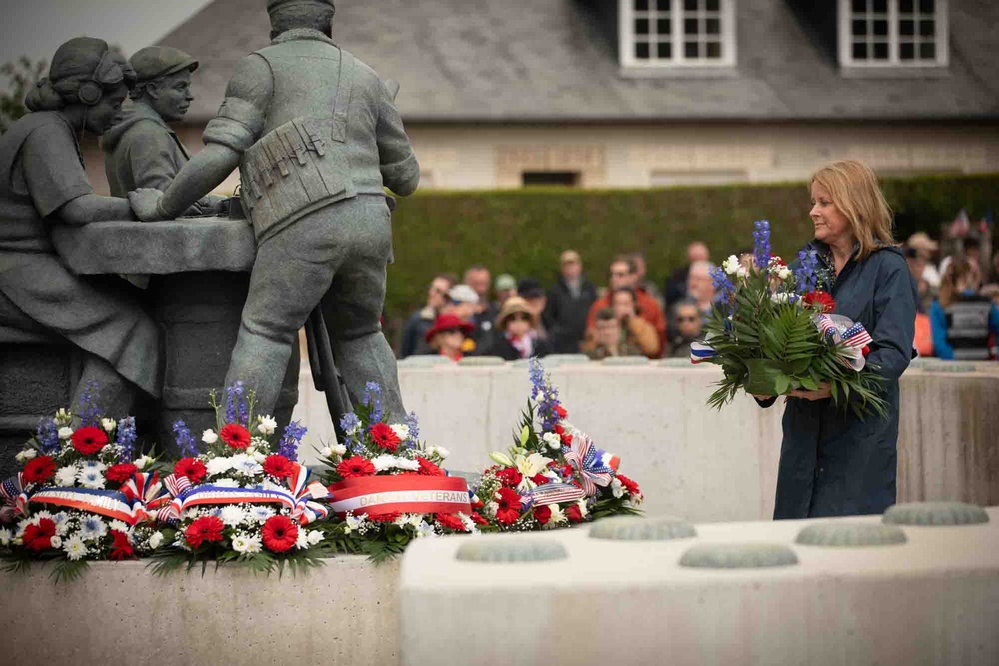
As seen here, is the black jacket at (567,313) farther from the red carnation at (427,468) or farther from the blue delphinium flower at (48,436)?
the blue delphinium flower at (48,436)

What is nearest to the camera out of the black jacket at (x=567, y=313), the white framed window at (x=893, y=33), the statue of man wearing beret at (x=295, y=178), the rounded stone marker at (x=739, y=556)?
the rounded stone marker at (x=739, y=556)

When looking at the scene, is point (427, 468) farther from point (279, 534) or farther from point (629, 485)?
point (629, 485)

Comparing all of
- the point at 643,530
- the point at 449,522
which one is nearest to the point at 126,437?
the point at 449,522

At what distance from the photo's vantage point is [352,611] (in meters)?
5.79

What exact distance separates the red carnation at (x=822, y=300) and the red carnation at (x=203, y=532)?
231 centimetres

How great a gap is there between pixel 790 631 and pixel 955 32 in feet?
90.1

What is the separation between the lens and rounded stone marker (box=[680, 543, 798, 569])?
367 cm

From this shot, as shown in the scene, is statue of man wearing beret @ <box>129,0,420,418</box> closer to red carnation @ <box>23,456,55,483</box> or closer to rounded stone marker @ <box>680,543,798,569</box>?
red carnation @ <box>23,456,55,483</box>

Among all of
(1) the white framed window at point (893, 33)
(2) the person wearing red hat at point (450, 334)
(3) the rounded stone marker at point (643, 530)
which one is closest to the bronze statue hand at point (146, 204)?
(3) the rounded stone marker at point (643, 530)

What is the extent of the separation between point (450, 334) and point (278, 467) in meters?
6.42

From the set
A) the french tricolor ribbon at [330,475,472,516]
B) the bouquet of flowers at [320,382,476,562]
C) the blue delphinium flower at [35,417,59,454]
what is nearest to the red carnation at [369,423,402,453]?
the bouquet of flowers at [320,382,476,562]

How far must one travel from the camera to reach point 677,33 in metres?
28.1

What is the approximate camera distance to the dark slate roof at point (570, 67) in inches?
1049

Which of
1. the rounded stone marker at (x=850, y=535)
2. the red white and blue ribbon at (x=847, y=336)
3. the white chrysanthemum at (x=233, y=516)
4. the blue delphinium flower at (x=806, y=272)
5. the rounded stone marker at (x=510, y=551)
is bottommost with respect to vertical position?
the white chrysanthemum at (x=233, y=516)
